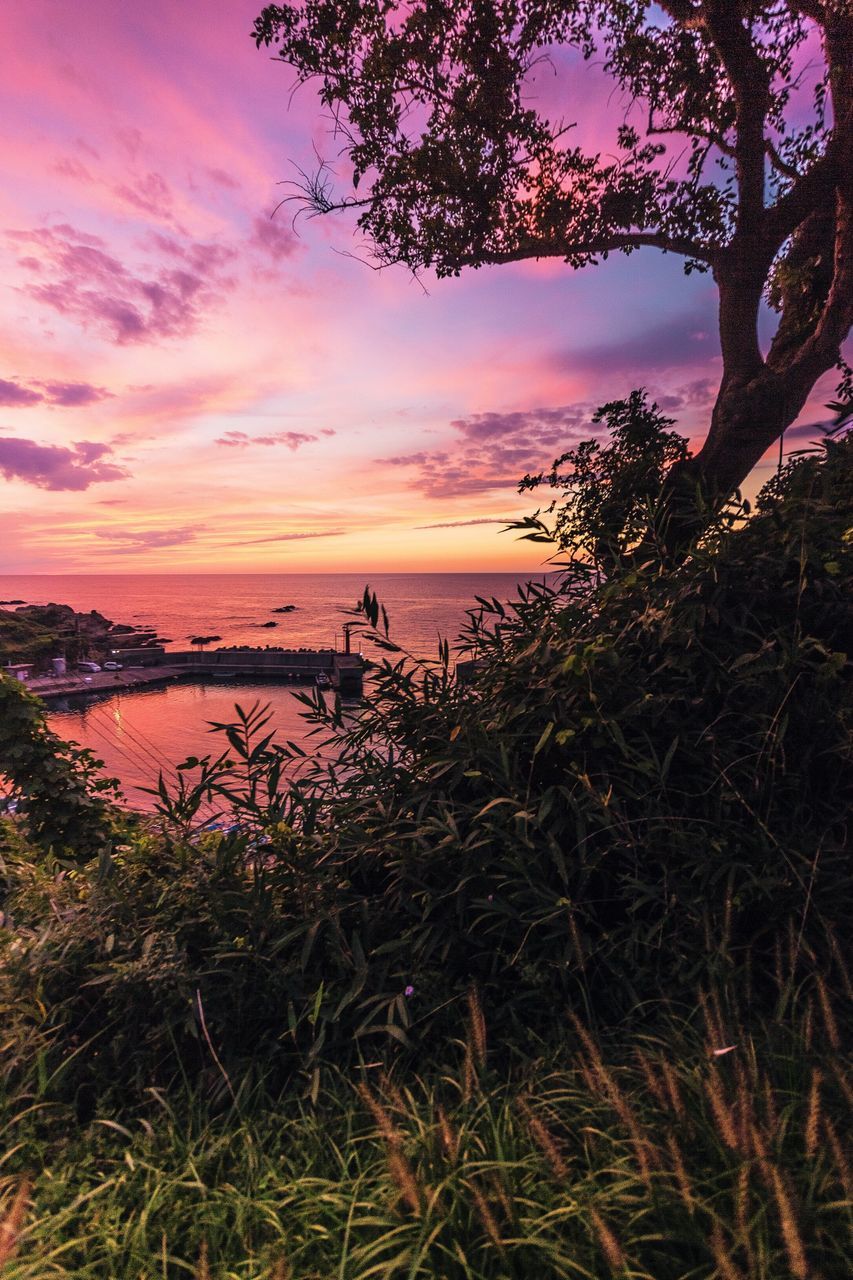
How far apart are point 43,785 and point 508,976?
12.9 ft

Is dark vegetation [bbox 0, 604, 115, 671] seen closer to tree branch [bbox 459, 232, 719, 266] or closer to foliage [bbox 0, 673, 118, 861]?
foliage [bbox 0, 673, 118, 861]

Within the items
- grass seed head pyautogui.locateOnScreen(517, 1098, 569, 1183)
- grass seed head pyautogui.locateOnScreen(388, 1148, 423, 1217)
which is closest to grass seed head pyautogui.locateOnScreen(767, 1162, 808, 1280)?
grass seed head pyautogui.locateOnScreen(517, 1098, 569, 1183)

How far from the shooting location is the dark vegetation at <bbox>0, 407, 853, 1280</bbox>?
130 cm

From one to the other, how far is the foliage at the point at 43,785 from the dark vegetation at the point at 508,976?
1592 mm

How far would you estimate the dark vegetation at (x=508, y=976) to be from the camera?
4.28ft

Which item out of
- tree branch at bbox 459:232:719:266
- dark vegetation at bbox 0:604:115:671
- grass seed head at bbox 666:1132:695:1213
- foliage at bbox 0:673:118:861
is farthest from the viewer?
dark vegetation at bbox 0:604:115:671

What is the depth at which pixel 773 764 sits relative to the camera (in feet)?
6.78

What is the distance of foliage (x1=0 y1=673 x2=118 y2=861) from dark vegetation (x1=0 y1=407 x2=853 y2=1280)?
1592 mm

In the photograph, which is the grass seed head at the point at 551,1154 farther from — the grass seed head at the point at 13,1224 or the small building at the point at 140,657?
the small building at the point at 140,657

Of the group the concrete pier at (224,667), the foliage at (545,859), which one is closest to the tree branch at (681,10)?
the foliage at (545,859)

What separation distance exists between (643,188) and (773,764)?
6.66 metres

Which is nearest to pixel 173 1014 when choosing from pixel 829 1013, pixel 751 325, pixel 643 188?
pixel 829 1013

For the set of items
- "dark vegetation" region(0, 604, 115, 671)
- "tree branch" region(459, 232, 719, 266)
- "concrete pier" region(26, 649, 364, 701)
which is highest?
"tree branch" region(459, 232, 719, 266)

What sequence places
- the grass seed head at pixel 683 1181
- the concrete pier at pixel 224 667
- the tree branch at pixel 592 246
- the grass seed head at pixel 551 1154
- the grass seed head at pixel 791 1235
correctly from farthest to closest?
the concrete pier at pixel 224 667
the tree branch at pixel 592 246
the grass seed head at pixel 551 1154
the grass seed head at pixel 683 1181
the grass seed head at pixel 791 1235
